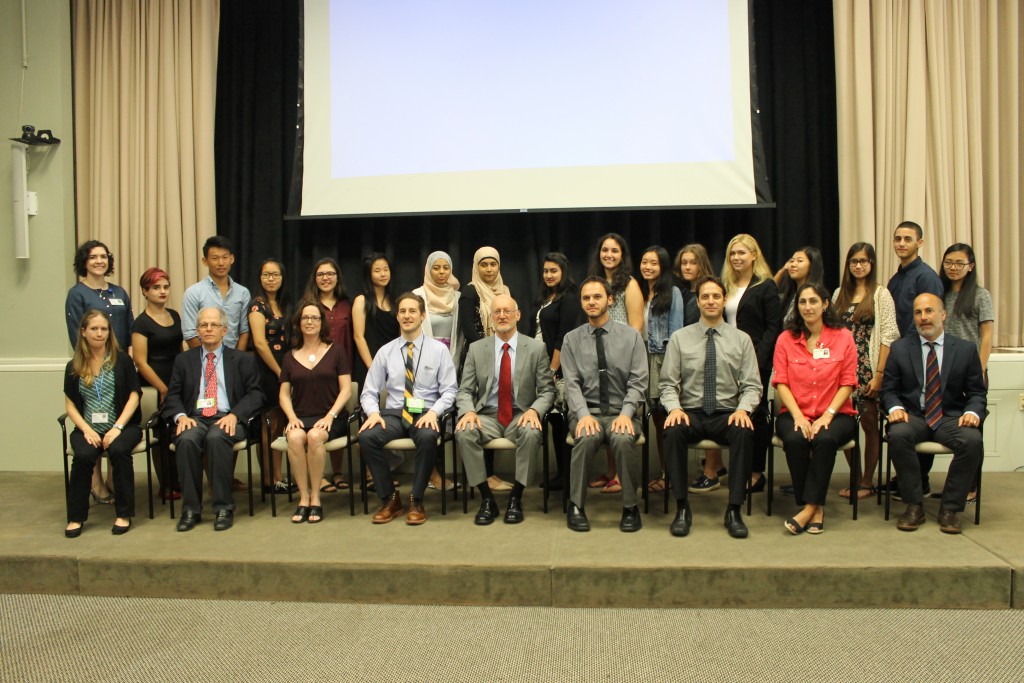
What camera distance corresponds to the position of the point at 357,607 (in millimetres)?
Result: 2844

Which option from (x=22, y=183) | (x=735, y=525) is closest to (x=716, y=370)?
(x=735, y=525)

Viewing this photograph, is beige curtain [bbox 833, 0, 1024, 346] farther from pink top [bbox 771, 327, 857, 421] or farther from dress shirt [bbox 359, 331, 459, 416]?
dress shirt [bbox 359, 331, 459, 416]

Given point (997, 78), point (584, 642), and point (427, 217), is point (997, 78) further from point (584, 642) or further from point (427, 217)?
point (584, 642)

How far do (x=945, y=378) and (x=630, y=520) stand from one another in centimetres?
155

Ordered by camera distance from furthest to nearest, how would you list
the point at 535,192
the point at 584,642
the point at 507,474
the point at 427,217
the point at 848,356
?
the point at 427,217, the point at 535,192, the point at 507,474, the point at 848,356, the point at 584,642

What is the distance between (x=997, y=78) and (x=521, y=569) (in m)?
4.17

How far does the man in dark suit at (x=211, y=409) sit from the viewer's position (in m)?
3.43

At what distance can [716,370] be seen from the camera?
343 centimetres

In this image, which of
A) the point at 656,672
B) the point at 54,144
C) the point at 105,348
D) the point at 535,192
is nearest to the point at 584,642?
the point at 656,672

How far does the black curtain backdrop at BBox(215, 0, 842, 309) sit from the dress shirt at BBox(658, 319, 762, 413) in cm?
136

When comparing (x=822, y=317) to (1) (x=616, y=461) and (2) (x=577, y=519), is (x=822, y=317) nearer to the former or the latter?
(1) (x=616, y=461)

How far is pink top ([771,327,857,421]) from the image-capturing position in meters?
3.34

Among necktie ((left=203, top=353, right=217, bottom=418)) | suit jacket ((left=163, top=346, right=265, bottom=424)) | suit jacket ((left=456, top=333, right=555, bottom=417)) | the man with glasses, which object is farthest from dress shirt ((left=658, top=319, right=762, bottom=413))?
the man with glasses

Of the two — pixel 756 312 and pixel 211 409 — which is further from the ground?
pixel 756 312
